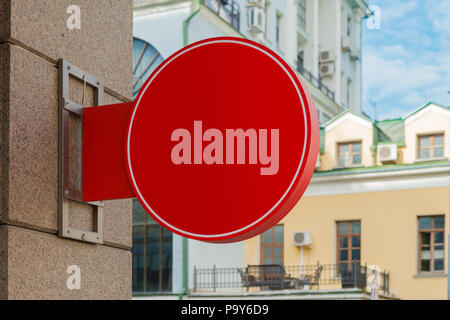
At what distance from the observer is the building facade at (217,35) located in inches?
907

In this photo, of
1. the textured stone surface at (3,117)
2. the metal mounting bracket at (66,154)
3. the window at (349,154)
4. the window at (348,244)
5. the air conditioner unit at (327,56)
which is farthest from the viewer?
the air conditioner unit at (327,56)

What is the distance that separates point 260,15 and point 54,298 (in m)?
23.4

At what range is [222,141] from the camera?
109 inches

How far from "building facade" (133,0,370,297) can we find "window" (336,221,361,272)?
2928mm

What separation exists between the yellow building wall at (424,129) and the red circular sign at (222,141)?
67.5 ft

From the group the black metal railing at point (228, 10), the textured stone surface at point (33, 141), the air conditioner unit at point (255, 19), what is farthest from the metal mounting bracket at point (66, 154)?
the air conditioner unit at point (255, 19)

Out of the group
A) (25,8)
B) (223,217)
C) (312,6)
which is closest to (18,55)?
(25,8)

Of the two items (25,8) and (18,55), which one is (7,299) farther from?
(25,8)

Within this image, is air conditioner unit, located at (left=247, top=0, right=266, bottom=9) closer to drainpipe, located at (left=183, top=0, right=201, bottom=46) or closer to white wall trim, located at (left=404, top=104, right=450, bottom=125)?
drainpipe, located at (left=183, top=0, right=201, bottom=46)

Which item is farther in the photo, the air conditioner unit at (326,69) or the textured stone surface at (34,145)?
the air conditioner unit at (326,69)

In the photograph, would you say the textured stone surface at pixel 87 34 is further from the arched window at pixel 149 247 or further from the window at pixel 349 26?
the window at pixel 349 26

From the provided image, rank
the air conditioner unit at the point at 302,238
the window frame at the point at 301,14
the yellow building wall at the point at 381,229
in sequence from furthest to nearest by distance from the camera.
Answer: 1. the window frame at the point at 301,14
2. the air conditioner unit at the point at 302,238
3. the yellow building wall at the point at 381,229

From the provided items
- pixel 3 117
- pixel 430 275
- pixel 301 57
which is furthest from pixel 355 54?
pixel 3 117

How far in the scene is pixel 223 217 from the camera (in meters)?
2.74
